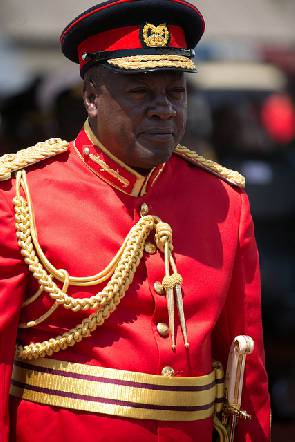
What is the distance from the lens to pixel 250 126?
420 inches

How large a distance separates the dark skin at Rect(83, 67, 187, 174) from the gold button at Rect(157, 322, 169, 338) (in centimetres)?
46

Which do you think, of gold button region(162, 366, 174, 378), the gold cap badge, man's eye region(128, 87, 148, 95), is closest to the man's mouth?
man's eye region(128, 87, 148, 95)

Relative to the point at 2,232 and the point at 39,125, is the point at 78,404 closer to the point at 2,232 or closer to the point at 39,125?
the point at 2,232

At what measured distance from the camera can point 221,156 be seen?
973cm

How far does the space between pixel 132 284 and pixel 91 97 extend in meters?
0.55

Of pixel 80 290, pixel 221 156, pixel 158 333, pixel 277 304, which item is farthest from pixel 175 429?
pixel 221 156

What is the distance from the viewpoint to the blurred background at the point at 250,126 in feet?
22.9

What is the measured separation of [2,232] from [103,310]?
1.18ft

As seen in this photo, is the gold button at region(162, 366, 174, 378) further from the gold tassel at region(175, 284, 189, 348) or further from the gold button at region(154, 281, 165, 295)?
the gold button at region(154, 281, 165, 295)

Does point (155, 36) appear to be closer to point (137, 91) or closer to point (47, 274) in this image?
point (137, 91)

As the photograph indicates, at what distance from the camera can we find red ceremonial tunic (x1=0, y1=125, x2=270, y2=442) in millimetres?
3291

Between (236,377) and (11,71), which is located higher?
(236,377)

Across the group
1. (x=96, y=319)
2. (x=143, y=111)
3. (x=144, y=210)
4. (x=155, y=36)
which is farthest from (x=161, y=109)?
(x=96, y=319)

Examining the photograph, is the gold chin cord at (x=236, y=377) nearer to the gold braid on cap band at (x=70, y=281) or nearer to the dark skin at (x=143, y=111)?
the gold braid on cap band at (x=70, y=281)
